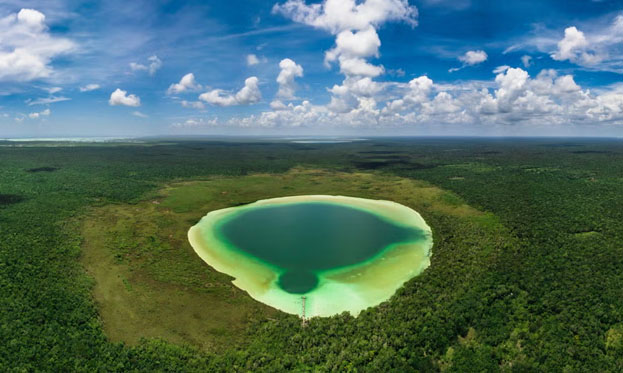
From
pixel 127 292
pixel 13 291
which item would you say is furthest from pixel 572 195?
pixel 13 291

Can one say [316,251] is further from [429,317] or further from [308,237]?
[429,317]

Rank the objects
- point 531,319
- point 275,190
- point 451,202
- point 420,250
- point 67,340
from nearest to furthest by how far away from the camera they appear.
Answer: point 67,340
point 531,319
point 420,250
point 451,202
point 275,190

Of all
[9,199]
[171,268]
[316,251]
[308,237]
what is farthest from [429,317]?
[9,199]

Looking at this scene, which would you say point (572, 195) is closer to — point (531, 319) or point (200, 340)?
point (531, 319)

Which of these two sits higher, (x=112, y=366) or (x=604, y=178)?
(x=604, y=178)

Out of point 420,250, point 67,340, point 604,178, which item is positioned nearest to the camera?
point 67,340

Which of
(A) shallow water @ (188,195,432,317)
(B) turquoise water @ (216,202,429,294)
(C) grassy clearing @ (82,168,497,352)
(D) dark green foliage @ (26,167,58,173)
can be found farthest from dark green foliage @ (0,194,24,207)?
(D) dark green foliage @ (26,167,58,173)
